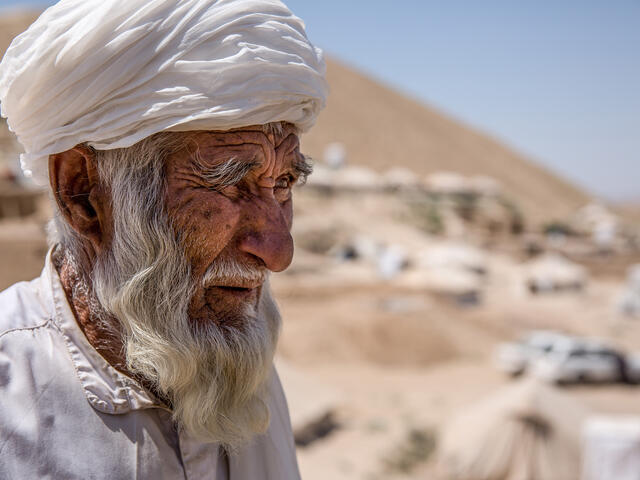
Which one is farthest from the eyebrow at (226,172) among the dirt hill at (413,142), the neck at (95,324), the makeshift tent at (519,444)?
the dirt hill at (413,142)

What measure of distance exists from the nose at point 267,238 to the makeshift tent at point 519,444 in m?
6.39

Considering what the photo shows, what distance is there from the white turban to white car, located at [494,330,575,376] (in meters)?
10.9

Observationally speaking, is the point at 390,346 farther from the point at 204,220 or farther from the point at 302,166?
the point at 204,220

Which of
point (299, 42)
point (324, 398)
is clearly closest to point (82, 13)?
point (299, 42)

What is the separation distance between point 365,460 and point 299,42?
6840mm

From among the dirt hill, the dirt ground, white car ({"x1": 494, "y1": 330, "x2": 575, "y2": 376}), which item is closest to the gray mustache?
the dirt ground

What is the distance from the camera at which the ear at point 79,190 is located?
48.9 inches

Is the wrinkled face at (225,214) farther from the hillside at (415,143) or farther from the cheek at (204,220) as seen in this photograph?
the hillside at (415,143)

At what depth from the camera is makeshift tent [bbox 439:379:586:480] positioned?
679cm

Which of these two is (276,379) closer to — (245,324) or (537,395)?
(245,324)

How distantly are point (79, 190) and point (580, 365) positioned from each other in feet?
36.8

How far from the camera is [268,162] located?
1288 mm

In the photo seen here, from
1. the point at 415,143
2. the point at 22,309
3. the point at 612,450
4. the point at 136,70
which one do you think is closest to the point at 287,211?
the point at 136,70

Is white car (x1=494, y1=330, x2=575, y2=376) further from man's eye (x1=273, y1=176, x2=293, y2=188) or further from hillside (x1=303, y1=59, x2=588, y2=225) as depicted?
hillside (x1=303, y1=59, x2=588, y2=225)
